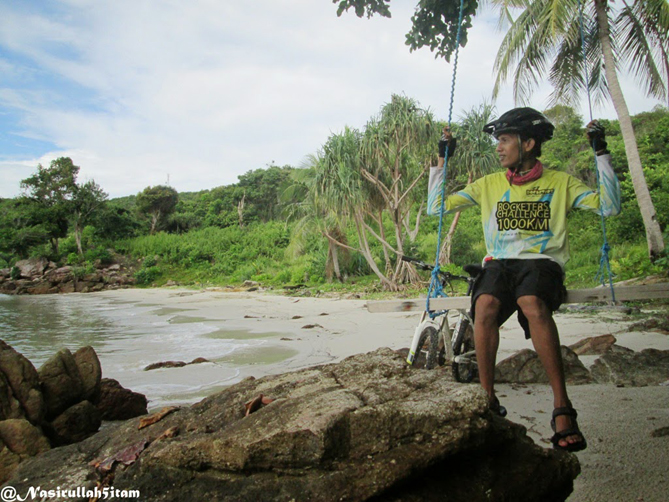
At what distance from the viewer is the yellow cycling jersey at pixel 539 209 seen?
2.36m

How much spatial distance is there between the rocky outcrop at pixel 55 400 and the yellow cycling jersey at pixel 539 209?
3121 millimetres

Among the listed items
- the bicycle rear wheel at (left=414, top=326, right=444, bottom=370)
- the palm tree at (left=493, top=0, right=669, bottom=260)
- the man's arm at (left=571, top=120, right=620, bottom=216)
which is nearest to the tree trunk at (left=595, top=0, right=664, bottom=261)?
the palm tree at (left=493, top=0, right=669, bottom=260)

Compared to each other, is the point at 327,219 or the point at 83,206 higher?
the point at 83,206

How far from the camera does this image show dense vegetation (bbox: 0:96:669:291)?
1591 cm

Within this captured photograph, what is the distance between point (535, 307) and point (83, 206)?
3961 centimetres

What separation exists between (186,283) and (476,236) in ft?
61.5

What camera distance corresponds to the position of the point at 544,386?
3.84 metres

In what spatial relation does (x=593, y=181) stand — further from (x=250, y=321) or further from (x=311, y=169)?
(x=250, y=321)

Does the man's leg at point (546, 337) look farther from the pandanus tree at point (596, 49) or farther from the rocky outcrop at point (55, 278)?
the rocky outcrop at point (55, 278)

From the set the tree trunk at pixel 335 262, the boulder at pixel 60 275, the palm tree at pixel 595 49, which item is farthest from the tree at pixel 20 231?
the palm tree at pixel 595 49

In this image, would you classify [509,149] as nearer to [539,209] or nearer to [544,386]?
[539,209]

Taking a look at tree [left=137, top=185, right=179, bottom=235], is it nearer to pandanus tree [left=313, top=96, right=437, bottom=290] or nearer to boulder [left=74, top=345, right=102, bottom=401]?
pandanus tree [left=313, top=96, right=437, bottom=290]

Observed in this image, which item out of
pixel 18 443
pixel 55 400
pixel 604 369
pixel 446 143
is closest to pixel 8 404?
pixel 55 400

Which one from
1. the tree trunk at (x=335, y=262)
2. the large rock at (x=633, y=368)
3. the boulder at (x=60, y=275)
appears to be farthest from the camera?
the boulder at (x=60, y=275)
